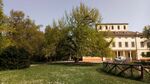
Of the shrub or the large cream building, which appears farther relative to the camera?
the large cream building

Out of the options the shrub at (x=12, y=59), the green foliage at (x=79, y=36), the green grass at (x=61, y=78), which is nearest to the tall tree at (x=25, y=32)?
the green foliage at (x=79, y=36)

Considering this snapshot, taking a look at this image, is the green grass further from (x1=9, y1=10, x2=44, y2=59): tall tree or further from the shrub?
(x1=9, y1=10, x2=44, y2=59): tall tree

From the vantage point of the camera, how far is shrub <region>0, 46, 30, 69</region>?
3077 centimetres

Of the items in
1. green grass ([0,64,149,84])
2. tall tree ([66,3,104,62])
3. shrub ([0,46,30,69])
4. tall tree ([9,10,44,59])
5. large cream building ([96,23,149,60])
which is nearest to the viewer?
green grass ([0,64,149,84])

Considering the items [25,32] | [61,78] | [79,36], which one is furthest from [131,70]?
[25,32]

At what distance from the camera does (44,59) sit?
7444cm

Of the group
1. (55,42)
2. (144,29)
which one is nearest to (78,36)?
(55,42)

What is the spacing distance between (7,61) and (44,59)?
4376cm

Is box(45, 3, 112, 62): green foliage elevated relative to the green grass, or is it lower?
elevated

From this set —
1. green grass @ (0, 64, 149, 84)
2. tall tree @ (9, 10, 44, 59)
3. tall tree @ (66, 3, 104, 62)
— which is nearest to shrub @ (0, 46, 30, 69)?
green grass @ (0, 64, 149, 84)

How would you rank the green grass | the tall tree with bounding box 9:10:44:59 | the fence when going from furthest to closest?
the tall tree with bounding box 9:10:44:59, the fence, the green grass

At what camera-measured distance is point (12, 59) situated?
31234 millimetres

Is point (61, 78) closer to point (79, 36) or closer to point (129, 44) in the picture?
point (79, 36)

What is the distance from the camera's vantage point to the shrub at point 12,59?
101 ft
